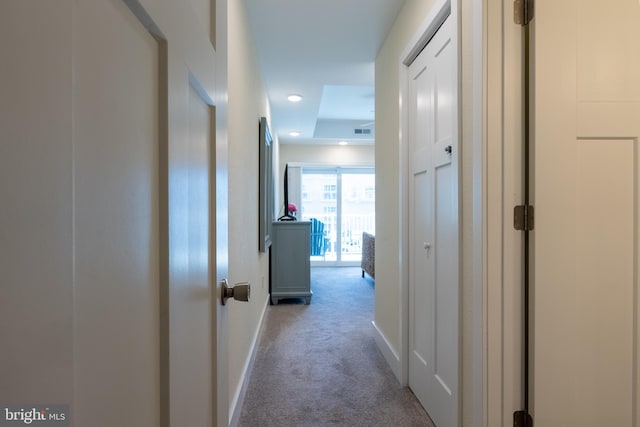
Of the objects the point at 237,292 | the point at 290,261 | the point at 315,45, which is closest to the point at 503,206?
the point at 237,292

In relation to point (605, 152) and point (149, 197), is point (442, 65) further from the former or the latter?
point (149, 197)

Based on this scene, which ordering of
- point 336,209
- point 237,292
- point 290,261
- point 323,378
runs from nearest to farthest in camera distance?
point 237,292 → point 323,378 → point 290,261 → point 336,209

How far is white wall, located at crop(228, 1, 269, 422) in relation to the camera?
182 centimetres

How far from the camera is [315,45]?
111 inches

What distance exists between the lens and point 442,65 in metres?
1.73

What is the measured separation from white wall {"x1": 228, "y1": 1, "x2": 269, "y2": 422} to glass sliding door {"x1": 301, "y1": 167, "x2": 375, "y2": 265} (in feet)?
13.9

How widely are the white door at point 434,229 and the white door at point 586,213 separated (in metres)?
0.35

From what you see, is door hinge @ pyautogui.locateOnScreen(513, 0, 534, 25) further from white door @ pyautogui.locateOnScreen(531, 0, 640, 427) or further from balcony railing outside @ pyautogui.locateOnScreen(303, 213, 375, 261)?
balcony railing outside @ pyautogui.locateOnScreen(303, 213, 375, 261)

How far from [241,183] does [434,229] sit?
113 cm

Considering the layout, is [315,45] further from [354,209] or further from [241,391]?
[354,209]

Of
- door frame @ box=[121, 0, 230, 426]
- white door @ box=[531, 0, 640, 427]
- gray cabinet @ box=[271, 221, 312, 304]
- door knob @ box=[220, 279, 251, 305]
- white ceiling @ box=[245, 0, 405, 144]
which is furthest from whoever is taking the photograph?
gray cabinet @ box=[271, 221, 312, 304]

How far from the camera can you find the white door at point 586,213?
4.08 feet

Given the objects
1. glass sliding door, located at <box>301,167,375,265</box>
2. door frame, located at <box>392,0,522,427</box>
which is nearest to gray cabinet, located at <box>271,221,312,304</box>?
glass sliding door, located at <box>301,167,375,265</box>

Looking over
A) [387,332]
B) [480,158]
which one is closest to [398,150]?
[480,158]
